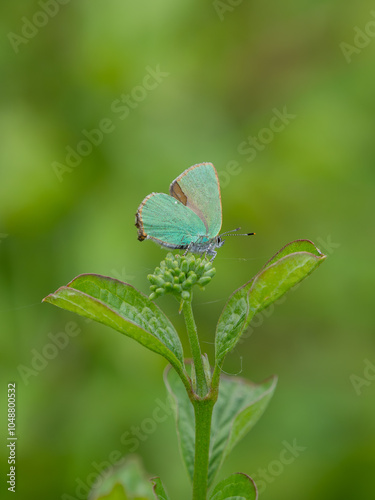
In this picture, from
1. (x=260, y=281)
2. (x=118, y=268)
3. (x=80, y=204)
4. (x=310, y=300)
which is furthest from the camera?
(x=310, y=300)

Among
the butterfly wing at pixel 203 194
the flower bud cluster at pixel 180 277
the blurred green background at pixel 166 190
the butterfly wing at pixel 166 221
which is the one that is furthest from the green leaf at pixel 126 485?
the blurred green background at pixel 166 190

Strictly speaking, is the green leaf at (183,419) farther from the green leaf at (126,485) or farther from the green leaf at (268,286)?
the green leaf at (268,286)

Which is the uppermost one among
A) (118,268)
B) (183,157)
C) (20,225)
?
(20,225)

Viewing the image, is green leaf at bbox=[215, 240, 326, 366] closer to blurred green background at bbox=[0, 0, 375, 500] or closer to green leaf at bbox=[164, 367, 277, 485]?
green leaf at bbox=[164, 367, 277, 485]

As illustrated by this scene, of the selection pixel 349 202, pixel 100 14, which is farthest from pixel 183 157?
pixel 349 202

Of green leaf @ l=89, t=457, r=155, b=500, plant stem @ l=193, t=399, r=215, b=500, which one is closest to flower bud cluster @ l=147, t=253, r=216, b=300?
plant stem @ l=193, t=399, r=215, b=500

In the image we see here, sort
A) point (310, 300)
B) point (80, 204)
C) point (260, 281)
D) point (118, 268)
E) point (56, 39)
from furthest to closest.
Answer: point (310, 300)
point (56, 39)
point (80, 204)
point (118, 268)
point (260, 281)

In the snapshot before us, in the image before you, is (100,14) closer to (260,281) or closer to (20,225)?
(20,225)
